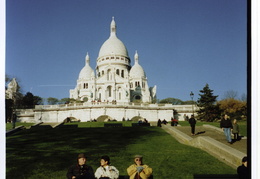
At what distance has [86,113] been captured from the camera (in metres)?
36.5

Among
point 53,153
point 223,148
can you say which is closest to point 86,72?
point 53,153

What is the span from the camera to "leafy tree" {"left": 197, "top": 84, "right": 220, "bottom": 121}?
1337 inches

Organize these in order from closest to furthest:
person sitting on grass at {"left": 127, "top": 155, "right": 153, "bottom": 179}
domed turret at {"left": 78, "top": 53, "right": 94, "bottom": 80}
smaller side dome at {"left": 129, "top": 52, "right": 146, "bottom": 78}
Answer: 1. person sitting on grass at {"left": 127, "top": 155, "right": 153, "bottom": 179}
2. smaller side dome at {"left": 129, "top": 52, "right": 146, "bottom": 78}
3. domed turret at {"left": 78, "top": 53, "right": 94, "bottom": 80}

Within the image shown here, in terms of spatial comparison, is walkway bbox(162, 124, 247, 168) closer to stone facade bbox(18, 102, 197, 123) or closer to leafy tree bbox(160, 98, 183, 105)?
stone facade bbox(18, 102, 197, 123)

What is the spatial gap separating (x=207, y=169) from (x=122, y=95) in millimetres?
43833

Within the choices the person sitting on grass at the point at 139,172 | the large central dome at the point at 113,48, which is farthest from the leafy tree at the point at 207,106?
the large central dome at the point at 113,48

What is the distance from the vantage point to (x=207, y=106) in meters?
34.5

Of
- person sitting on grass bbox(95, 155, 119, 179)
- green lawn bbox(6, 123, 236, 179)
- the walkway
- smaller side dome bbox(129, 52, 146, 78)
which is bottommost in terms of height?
green lawn bbox(6, 123, 236, 179)

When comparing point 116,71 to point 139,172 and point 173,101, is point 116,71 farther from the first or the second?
point 139,172

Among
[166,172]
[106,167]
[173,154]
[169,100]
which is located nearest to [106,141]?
[173,154]

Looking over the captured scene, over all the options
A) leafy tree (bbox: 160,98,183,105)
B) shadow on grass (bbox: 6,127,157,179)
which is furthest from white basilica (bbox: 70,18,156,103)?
shadow on grass (bbox: 6,127,157,179)

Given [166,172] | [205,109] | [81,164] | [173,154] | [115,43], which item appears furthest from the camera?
[115,43]

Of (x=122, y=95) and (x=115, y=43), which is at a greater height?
(x=115, y=43)

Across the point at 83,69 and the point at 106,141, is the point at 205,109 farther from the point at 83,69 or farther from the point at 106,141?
the point at 83,69
